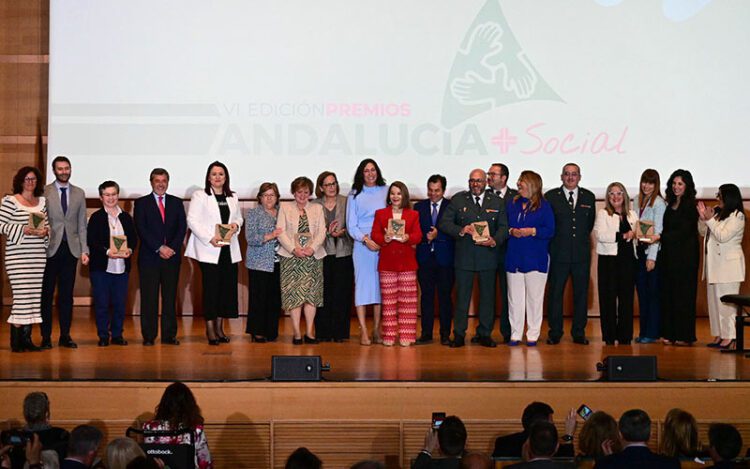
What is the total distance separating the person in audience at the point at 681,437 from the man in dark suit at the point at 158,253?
4394mm

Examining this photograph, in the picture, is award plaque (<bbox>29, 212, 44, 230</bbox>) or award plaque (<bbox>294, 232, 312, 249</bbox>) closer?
award plaque (<bbox>29, 212, 44, 230</bbox>)

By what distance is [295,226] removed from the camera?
8.26 meters

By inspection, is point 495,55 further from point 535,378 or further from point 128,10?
point 535,378

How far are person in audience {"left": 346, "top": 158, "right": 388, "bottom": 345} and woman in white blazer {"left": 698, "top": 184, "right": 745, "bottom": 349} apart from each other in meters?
2.46

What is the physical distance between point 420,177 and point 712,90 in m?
2.74

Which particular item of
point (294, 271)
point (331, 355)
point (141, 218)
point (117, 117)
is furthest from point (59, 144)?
point (331, 355)

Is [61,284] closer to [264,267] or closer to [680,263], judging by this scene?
[264,267]

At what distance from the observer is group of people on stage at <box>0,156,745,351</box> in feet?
26.7

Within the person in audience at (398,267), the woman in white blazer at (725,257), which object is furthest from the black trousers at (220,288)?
the woman in white blazer at (725,257)

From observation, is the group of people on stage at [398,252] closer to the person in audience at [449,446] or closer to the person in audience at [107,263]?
the person in audience at [107,263]

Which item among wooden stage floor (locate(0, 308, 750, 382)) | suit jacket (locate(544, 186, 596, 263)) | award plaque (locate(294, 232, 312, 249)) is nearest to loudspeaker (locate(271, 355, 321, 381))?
wooden stage floor (locate(0, 308, 750, 382))

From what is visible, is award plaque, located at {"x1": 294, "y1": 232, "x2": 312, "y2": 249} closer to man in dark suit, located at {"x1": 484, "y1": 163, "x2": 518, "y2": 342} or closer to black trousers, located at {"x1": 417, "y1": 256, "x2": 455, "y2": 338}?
black trousers, located at {"x1": 417, "y1": 256, "x2": 455, "y2": 338}

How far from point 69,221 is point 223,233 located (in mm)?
1129

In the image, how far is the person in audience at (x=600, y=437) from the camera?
4.93 metres
